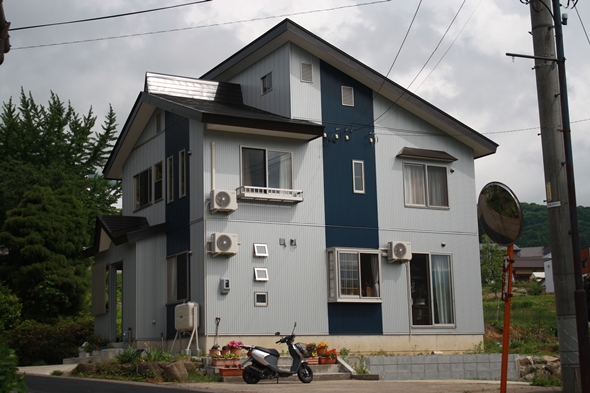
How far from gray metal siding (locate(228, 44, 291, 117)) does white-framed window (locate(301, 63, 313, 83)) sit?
48 cm

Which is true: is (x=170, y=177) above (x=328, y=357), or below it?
above

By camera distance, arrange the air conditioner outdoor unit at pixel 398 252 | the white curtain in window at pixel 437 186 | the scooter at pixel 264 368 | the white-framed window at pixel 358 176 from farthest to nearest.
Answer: the white curtain in window at pixel 437 186 < the white-framed window at pixel 358 176 < the air conditioner outdoor unit at pixel 398 252 < the scooter at pixel 264 368

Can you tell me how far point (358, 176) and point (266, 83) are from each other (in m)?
3.82

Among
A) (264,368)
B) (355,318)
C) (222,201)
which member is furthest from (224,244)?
(355,318)

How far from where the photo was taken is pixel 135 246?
2122 cm

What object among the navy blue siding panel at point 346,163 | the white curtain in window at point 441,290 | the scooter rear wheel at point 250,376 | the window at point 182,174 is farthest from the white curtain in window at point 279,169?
the scooter rear wheel at point 250,376

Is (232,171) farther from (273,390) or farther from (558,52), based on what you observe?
(558,52)

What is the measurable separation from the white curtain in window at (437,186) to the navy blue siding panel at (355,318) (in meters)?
3.97

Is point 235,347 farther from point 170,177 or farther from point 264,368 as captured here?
point 170,177

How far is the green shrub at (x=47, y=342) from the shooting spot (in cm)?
2319

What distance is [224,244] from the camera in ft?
62.1

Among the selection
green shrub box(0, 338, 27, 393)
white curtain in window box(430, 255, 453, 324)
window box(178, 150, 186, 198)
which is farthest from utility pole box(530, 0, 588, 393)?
window box(178, 150, 186, 198)

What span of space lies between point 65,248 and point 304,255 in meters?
12.9

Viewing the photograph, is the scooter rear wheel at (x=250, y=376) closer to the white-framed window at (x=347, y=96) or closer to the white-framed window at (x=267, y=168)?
the white-framed window at (x=267, y=168)
